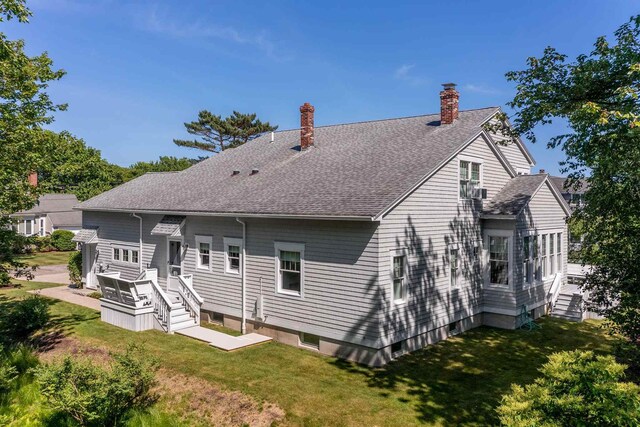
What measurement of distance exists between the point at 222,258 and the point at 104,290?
5.45 metres

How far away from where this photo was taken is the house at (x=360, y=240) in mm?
12102

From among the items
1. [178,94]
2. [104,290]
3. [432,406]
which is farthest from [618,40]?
[178,94]

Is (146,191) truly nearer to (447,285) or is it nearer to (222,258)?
(222,258)

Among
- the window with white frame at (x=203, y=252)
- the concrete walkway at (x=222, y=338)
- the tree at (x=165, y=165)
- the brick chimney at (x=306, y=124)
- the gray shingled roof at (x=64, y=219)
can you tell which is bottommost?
the concrete walkway at (x=222, y=338)

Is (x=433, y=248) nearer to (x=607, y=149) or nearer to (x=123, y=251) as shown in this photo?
(x=607, y=149)

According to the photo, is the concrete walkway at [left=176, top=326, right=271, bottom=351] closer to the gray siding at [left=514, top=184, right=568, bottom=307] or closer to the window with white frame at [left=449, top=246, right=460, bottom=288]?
the window with white frame at [left=449, top=246, right=460, bottom=288]

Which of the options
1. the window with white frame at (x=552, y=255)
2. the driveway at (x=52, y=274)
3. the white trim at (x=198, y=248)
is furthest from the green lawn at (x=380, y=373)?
the driveway at (x=52, y=274)

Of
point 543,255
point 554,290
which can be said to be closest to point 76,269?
point 543,255

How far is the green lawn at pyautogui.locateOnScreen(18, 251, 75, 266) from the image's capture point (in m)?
34.3

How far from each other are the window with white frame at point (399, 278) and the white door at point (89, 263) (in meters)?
18.4

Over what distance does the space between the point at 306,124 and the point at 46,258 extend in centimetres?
3115

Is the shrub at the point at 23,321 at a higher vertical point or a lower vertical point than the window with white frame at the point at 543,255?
lower

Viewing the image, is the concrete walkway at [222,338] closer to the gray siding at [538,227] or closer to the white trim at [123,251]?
the white trim at [123,251]

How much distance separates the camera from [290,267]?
13.6 m
